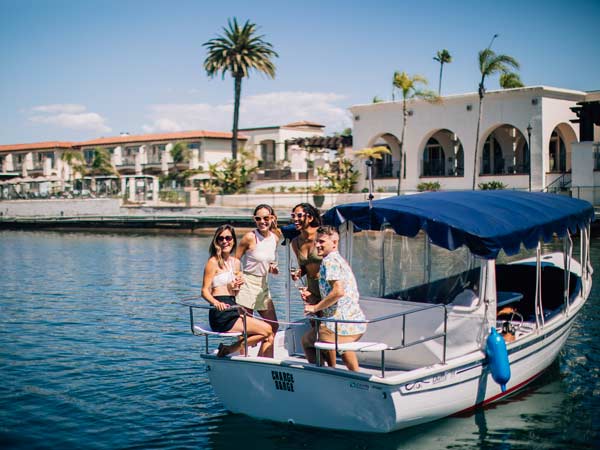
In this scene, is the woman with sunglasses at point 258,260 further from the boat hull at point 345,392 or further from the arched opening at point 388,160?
the arched opening at point 388,160

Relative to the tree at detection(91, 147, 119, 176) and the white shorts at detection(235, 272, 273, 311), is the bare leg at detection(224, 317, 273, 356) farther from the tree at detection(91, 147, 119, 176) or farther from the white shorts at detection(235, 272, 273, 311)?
the tree at detection(91, 147, 119, 176)

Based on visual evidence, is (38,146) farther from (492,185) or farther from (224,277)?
(224,277)

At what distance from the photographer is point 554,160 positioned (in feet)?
153

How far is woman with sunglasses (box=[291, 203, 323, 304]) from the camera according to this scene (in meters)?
8.59

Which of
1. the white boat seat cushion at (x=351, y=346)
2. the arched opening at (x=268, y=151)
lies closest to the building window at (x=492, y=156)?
the arched opening at (x=268, y=151)

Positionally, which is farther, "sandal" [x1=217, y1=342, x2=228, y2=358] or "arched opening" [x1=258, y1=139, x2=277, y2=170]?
"arched opening" [x1=258, y1=139, x2=277, y2=170]

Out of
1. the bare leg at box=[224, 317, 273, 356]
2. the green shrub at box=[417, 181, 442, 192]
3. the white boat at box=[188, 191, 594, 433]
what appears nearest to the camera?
the white boat at box=[188, 191, 594, 433]

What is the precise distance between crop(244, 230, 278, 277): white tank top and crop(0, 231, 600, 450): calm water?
6.56 feet

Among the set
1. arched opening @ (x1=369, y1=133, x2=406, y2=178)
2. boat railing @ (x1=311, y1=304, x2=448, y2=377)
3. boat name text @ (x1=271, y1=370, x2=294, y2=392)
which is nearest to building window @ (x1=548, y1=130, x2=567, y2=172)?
arched opening @ (x1=369, y1=133, x2=406, y2=178)

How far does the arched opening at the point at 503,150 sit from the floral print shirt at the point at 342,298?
40.6 m

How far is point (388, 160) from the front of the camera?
175 ft

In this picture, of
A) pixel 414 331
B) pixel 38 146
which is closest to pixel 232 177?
pixel 38 146

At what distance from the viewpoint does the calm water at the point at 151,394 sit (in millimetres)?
9227

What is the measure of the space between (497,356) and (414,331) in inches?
42.3
